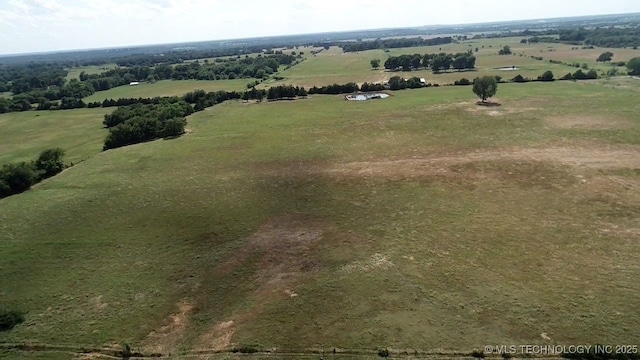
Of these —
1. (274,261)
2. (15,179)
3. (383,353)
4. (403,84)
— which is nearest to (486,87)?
(403,84)

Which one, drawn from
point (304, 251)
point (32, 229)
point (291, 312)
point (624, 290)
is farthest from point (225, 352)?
point (32, 229)

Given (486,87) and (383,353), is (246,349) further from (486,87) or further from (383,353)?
(486,87)

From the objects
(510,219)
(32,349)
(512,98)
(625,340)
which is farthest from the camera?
(512,98)

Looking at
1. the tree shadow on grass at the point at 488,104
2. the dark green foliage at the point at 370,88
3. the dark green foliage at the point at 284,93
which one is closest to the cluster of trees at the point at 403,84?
the dark green foliage at the point at 370,88

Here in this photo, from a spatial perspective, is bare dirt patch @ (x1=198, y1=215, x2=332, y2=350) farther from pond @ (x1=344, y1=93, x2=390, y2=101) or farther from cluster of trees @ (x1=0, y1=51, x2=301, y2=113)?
cluster of trees @ (x1=0, y1=51, x2=301, y2=113)

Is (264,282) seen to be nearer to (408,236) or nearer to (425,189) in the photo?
(408,236)

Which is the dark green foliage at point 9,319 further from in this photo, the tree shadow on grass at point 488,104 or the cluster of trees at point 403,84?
the cluster of trees at point 403,84
